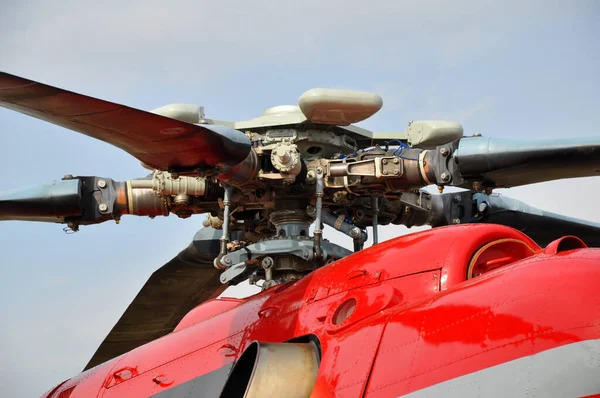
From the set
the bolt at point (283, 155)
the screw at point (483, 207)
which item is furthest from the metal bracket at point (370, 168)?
the screw at point (483, 207)

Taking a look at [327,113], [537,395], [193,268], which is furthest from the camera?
[193,268]

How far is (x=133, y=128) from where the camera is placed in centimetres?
515

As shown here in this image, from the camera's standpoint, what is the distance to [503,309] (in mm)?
4039

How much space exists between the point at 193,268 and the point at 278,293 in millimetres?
2328

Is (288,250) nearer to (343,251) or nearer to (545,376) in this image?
(343,251)

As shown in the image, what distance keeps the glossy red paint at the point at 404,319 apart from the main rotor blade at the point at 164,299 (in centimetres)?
125

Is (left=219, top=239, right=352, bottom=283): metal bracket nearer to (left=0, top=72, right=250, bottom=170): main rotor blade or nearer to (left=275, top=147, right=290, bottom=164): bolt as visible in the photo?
(left=275, top=147, right=290, bottom=164): bolt

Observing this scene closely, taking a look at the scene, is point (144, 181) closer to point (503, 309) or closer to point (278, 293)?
point (278, 293)

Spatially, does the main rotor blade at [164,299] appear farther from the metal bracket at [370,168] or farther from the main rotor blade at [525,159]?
the main rotor blade at [525,159]

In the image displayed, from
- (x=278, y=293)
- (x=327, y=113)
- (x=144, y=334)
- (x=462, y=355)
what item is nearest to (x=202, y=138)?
(x=327, y=113)

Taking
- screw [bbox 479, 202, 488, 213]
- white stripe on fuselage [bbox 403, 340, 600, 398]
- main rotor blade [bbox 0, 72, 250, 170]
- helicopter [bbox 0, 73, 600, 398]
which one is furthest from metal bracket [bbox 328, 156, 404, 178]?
white stripe on fuselage [bbox 403, 340, 600, 398]

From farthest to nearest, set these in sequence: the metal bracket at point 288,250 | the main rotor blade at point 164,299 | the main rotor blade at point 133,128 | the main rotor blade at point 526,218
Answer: the main rotor blade at point 164,299 → the main rotor blade at point 526,218 → the metal bracket at point 288,250 → the main rotor blade at point 133,128

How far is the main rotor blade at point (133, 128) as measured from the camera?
15.4 feet

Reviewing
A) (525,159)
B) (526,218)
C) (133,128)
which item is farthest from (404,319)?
(526,218)
